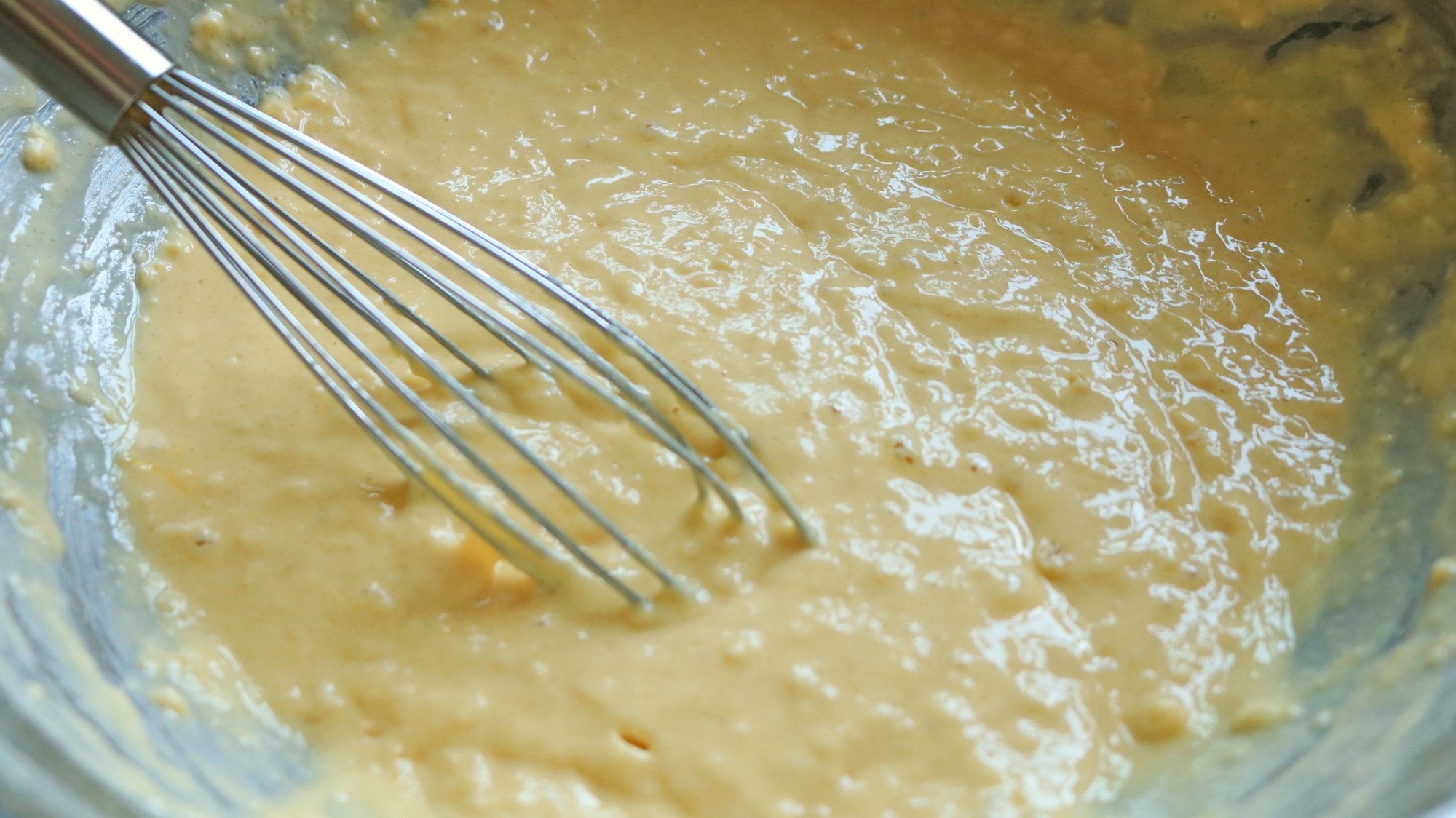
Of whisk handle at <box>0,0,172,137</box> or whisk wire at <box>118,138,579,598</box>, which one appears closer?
whisk handle at <box>0,0,172,137</box>

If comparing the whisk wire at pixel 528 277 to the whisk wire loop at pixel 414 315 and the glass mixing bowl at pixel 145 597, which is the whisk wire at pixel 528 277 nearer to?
the whisk wire loop at pixel 414 315

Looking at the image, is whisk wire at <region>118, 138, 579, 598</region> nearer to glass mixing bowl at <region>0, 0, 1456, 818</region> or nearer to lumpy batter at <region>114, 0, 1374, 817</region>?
lumpy batter at <region>114, 0, 1374, 817</region>

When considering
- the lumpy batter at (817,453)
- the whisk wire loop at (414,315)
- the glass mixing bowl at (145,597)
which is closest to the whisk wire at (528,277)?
the whisk wire loop at (414,315)

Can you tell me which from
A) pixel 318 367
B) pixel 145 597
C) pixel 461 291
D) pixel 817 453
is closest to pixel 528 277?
pixel 461 291

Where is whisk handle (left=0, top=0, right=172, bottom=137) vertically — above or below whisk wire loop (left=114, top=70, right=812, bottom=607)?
above

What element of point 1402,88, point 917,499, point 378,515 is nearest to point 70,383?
point 378,515

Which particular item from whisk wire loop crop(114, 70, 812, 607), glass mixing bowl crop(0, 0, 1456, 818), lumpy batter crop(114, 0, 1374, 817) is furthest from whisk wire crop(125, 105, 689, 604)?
glass mixing bowl crop(0, 0, 1456, 818)

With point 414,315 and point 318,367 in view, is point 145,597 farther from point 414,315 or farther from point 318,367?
point 414,315
